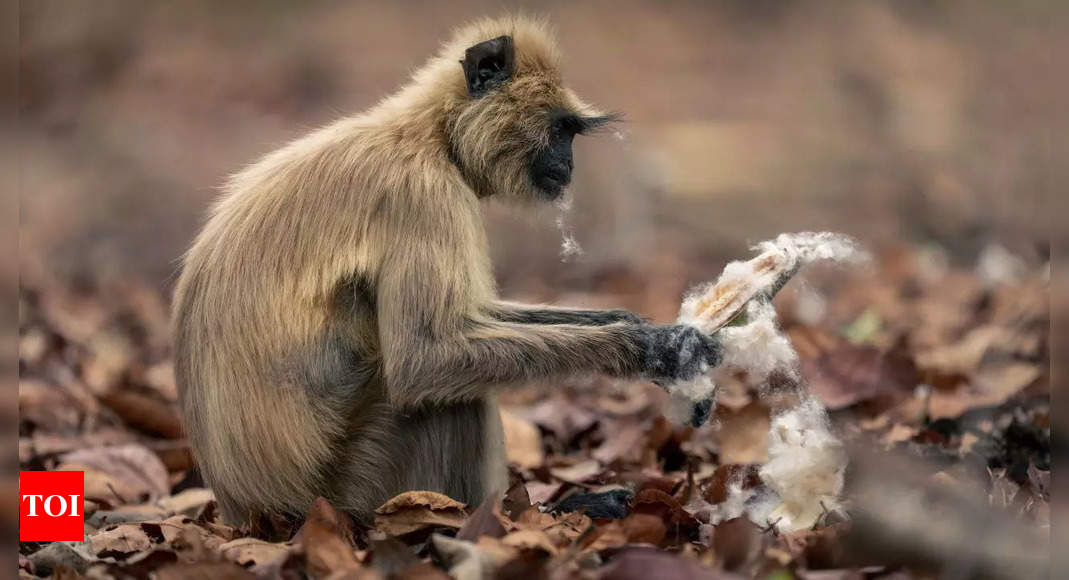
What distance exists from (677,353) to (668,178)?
11613mm

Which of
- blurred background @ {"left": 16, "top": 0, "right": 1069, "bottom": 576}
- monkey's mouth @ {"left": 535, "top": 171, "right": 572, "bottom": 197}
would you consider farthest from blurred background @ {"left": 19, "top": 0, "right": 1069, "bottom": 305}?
monkey's mouth @ {"left": 535, "top": 171, "right": 572, "bottom": 197}

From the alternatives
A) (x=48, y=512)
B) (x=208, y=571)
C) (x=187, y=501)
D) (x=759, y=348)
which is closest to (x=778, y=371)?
(x=759, y=348)

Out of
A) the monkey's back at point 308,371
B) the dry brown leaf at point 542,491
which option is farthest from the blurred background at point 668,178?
the monkey's back at point 308,371

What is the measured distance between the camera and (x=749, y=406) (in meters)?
6.87

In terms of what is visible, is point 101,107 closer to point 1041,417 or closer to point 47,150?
point 47,150

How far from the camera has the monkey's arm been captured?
5449 mm

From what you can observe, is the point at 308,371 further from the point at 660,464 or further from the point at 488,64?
the point at 660,464

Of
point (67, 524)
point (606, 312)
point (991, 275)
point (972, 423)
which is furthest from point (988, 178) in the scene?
point (67, 524)

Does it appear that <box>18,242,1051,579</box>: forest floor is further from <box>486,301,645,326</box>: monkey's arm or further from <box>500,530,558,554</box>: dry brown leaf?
<box>486,301,645,326</box>: monkey's arm

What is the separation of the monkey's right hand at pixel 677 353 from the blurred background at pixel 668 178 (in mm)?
755

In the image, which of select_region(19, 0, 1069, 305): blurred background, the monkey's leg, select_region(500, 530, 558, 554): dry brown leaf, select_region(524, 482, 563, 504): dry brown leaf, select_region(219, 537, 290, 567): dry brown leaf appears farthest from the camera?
select_region(19, 0, 1069, 305): blurred background

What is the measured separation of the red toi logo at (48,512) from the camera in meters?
4.72

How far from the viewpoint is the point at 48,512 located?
489 centimetres

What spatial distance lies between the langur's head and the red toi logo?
2.27 meters
